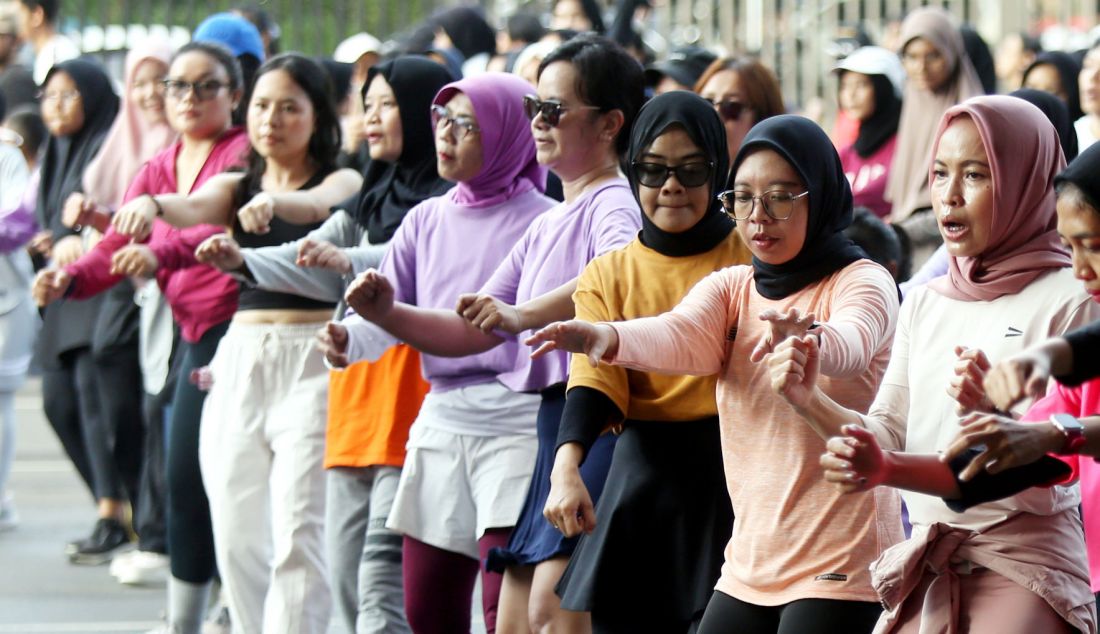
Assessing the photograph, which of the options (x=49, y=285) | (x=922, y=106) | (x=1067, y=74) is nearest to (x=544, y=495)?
(x=49, y=285)

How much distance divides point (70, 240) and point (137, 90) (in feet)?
2.27

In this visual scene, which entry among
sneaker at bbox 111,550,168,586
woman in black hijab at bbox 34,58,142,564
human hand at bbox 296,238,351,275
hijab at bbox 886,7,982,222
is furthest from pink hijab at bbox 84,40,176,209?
hijab at bbox 886,7,982,222

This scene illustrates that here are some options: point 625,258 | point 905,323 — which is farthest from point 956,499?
point 625,258

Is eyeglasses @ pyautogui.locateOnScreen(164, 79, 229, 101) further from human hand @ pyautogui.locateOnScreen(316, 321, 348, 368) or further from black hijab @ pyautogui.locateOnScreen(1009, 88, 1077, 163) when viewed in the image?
black hijab @ pyautogui.locateOnScreen(1009, 88, 1077, 163)

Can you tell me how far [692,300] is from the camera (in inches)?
156

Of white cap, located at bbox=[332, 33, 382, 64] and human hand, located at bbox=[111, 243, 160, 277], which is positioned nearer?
human hand, located at bbox=[111, 243, 160, 277]

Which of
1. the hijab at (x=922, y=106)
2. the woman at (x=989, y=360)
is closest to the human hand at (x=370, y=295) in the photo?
the woman at (x=989, y=360)

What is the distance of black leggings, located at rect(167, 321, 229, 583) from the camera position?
6105mm

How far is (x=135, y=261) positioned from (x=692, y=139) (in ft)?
6.97

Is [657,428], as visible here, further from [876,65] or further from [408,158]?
[876,65]

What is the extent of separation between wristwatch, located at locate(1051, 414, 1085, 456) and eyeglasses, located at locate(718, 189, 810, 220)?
3.03 ft

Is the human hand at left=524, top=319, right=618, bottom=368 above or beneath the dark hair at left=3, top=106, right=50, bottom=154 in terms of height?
above

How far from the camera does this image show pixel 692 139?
4246mm

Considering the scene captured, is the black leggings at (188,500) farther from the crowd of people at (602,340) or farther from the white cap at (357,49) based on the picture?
the white cap at (357,49)
